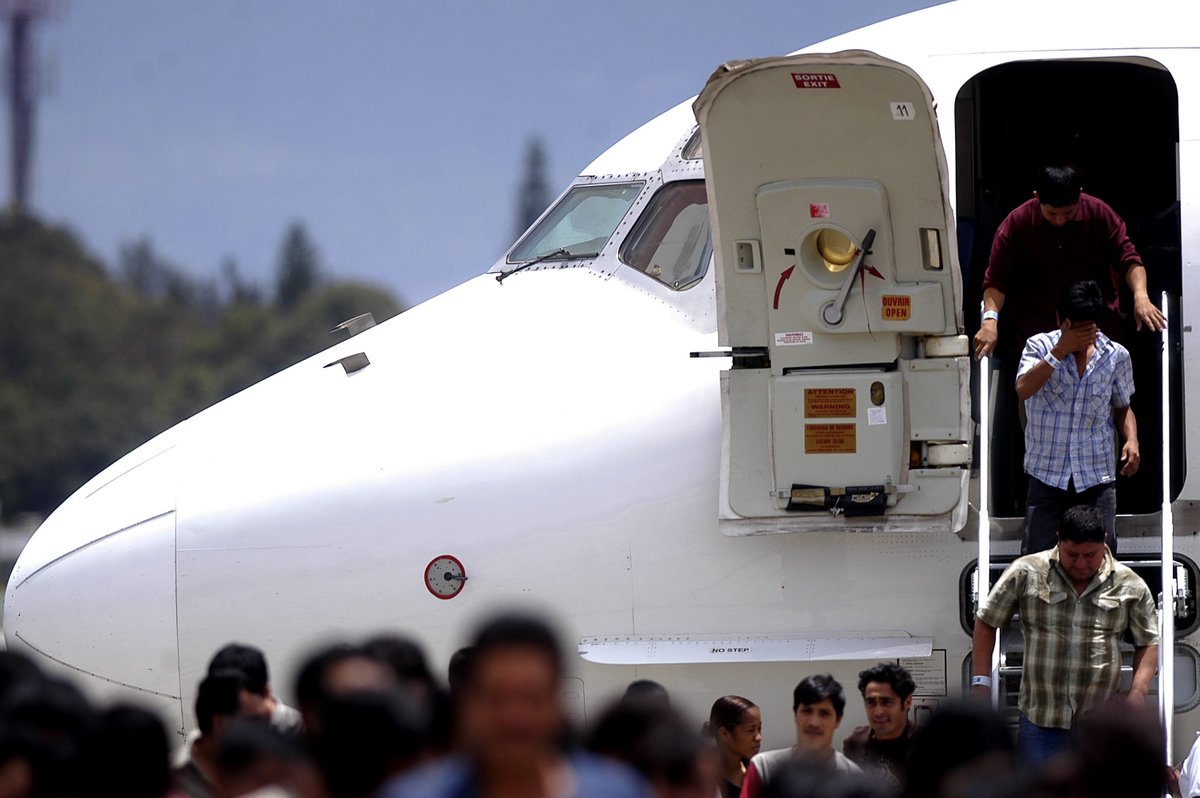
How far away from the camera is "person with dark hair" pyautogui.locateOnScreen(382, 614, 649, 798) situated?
3.88m

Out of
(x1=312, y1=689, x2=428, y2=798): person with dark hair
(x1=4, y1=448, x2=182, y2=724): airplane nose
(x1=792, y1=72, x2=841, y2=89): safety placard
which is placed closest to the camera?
(x1=312, y1=689, x2=428, y2=798): person with dark hair

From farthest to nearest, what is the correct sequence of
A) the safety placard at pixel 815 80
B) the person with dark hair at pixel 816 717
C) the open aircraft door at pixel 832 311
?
the open aircraft door at pixel 832 311
the safety placard at pixel 815 80
the person with dark hair at pixel 816 717

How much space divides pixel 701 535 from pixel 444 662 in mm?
1457

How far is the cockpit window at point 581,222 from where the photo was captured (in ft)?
30.2

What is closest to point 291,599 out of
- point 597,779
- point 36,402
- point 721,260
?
point 721,260

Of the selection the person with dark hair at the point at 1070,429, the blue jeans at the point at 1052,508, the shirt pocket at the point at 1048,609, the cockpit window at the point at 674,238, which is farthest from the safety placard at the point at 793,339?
the shirt pocket at the point at 1048,609

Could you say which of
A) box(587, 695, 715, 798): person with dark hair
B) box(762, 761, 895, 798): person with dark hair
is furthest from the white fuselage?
box(762, 761, 895, 798): person with dark hair

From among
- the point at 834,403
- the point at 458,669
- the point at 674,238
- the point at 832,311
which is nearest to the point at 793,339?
the point at 832,311

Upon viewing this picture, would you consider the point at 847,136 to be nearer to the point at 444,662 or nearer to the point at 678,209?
the point at 678,209

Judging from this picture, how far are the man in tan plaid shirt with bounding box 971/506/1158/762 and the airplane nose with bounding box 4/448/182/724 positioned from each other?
4.02m

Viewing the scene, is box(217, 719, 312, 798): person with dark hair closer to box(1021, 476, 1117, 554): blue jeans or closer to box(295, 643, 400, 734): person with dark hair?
box(295, 643, 400, 734): person with dark hair

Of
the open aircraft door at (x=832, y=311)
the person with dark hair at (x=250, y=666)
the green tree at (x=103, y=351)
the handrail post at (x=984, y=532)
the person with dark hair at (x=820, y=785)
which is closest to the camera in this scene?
the person with dark hair at (x=820, y=785)

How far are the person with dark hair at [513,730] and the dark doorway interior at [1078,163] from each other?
586 centimetres

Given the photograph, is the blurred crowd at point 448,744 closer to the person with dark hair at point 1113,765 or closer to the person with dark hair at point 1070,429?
the person with dark hair at point 1113,765
